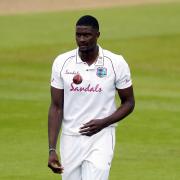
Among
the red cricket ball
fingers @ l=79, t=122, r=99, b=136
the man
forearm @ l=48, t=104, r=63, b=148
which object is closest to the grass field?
forearm @ l=48, t=104, r=63, b=148

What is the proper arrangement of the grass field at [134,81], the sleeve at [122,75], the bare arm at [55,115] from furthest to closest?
the grass field at [134,81] → the bare arm at [55,115] → the sleeve at [122,75]

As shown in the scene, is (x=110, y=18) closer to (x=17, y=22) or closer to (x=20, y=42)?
(x=17, y=22)

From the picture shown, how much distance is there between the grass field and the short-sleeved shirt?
4.70 m

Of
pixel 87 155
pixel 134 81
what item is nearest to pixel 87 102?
pixel 87 155

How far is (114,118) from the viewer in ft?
32.8

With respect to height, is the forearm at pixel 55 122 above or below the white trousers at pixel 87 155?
above

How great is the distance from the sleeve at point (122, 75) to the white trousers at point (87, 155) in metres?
0.46

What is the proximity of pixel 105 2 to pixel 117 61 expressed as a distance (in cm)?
4611

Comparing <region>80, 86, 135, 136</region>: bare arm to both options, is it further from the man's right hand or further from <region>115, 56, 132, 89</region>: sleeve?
the man's right hand

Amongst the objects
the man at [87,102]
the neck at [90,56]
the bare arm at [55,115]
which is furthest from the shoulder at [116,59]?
the bare arm at [55,115]

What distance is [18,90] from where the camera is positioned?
26.0 m

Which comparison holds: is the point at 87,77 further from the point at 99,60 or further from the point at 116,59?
the point at 116,59

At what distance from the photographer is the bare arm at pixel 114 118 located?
991 centimetres

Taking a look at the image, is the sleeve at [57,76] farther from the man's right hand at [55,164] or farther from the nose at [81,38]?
the man's right hand at [55,164]
